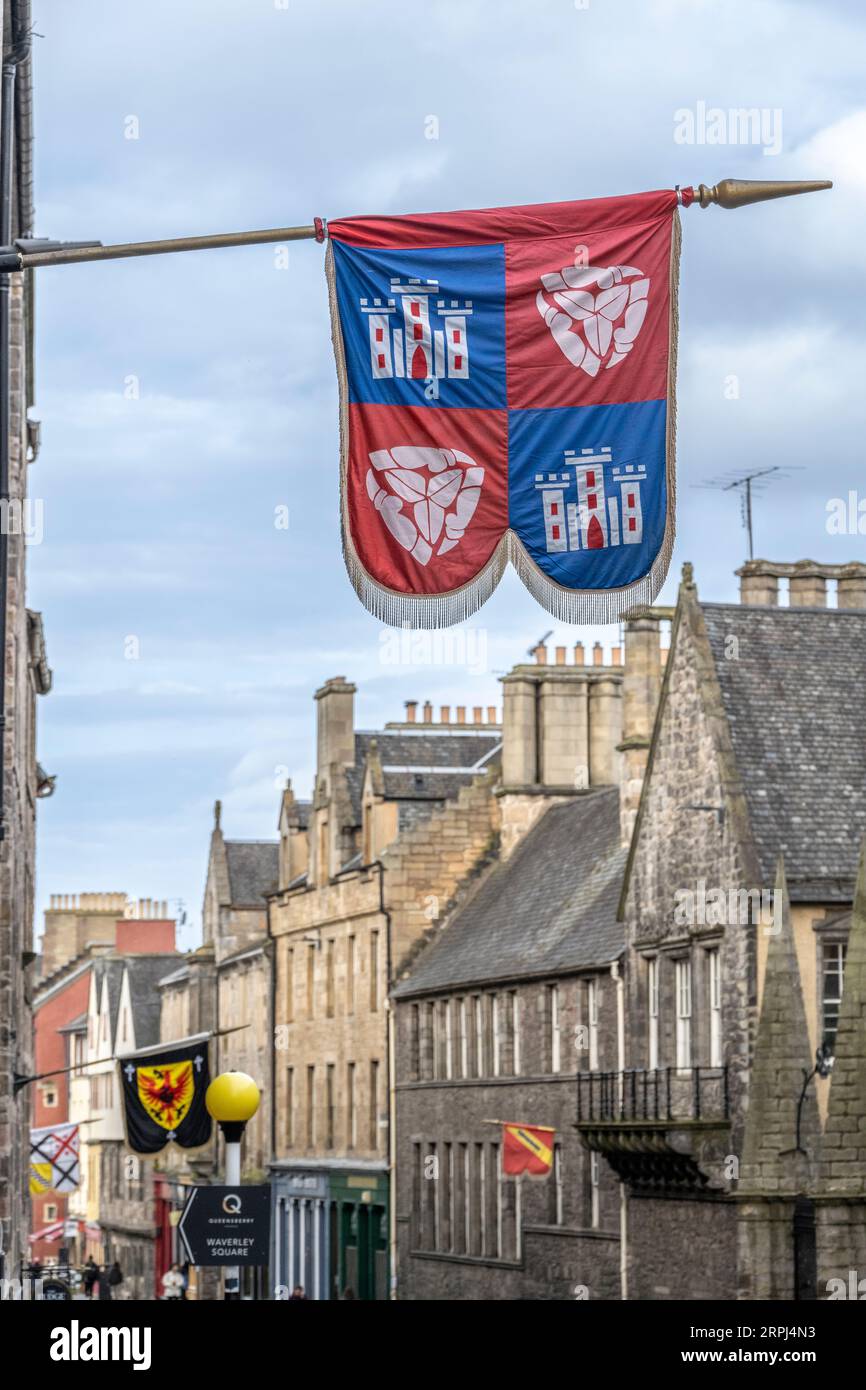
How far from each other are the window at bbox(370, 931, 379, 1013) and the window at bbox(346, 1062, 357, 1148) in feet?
8.32

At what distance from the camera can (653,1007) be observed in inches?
1671

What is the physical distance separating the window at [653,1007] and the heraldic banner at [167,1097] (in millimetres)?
11743

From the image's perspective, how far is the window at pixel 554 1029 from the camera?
1918 inches

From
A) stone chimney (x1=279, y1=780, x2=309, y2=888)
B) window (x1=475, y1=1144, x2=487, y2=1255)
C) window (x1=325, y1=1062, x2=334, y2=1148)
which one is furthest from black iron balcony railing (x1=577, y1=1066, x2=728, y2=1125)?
stone chimney (x1=279, y1=780, x2=309, y2=888)

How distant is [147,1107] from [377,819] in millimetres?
32518

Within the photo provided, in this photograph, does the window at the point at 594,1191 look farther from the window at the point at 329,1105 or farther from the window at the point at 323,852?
the window at the point at 323,852

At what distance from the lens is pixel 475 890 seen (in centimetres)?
6212

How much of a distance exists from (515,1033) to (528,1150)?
457 cm

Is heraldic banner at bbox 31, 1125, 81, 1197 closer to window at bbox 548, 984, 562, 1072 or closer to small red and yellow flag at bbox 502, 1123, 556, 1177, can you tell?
small red and yellow flag at bbox 502, 1123, 556, 1177

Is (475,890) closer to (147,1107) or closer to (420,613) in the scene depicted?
(147,1107)

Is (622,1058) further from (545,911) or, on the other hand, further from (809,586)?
(809,586)

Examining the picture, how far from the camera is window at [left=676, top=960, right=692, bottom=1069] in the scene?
132ft

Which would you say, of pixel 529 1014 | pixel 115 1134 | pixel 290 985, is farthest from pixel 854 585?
pixel 115 1134
